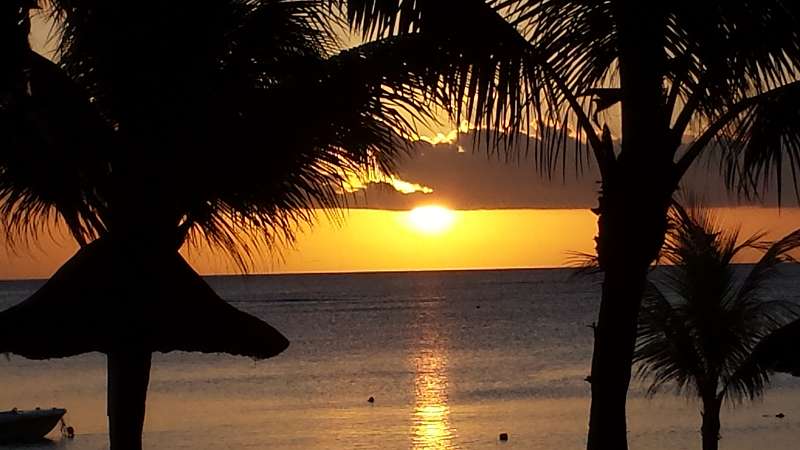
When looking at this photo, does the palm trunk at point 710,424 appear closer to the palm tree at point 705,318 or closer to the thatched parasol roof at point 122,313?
the palm tree at point 705,318

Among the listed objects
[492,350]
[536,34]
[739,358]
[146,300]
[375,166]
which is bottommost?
[492,350]

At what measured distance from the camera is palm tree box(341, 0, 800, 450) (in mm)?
5922

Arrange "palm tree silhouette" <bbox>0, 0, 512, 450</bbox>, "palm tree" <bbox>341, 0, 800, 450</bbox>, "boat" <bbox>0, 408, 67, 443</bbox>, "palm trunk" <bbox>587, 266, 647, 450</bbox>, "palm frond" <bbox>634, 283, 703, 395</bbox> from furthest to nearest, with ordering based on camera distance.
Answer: "boat" <bbox>0, 408, 67, 443</bbox>
"palm frond" <bbox>634, 283, 703, 395</bbox>
"palm tree silhouette" <bbox>0, 0, 512, 450</bbox>
"palm trunk" <bbox>587, 266, 647, 450</bbox>
"palm tree" <bbox>341, 0, 800, 450</bbox>

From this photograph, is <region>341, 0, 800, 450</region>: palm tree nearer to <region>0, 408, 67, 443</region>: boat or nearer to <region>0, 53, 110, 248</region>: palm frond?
<region>0, 53, 110, 248</region>: palm frond

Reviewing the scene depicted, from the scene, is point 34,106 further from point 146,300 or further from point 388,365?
point 388,365

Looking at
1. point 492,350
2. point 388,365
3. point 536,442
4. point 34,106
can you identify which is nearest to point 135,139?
point 34,106

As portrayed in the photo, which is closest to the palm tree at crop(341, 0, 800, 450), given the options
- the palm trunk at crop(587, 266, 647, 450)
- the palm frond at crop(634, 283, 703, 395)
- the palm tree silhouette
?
the palm trunk at crop(587, 266, 647, 450)

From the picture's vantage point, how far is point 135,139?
7.46 metres

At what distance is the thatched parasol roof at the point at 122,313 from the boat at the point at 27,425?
23.2 metres

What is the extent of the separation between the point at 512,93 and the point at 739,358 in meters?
6.92

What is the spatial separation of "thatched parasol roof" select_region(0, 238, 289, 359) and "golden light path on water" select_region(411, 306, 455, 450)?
859 inches

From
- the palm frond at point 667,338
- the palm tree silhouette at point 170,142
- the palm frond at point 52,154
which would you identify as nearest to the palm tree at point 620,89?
the palm tree silhouette at point 170,142

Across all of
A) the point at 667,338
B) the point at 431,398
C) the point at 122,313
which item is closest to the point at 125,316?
the point at 122,313

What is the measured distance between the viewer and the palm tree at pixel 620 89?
19.4ft
